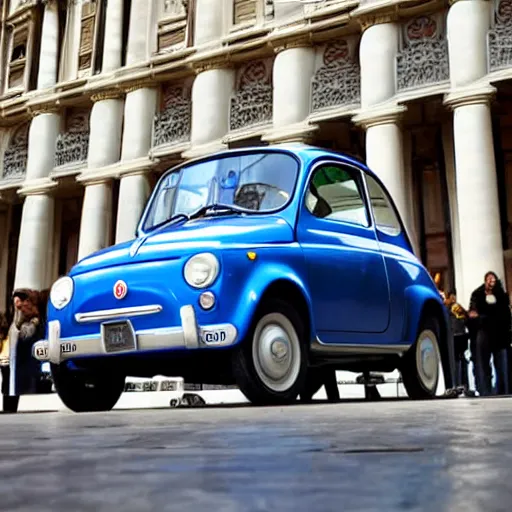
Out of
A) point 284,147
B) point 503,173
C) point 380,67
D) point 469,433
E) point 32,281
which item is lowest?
point 469,433

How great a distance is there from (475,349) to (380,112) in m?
7.86

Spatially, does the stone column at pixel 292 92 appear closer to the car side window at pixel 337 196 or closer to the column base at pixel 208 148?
the column base at pixel 208 148

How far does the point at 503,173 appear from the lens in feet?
56.0

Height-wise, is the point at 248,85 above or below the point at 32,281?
above

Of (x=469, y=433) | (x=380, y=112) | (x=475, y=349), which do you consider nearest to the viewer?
(x=469, y=433)

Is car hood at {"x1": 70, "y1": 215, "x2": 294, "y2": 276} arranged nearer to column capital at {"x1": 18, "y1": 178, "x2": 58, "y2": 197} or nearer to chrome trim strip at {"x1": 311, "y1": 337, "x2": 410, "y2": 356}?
chrome trim strip at {"x1": 311, "y1": 337, "x2": 410, "y2": 356}

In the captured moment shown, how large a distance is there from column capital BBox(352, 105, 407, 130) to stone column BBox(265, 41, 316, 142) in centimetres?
134

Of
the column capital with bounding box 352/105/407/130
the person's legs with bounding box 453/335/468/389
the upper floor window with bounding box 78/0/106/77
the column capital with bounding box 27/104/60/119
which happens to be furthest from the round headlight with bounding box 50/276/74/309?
the column capital with bounding box 27/104/60/119

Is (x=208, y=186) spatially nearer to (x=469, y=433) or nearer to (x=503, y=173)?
(x=469, y=433)

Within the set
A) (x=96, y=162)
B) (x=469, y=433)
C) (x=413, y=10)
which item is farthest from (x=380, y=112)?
(x=469, y=433)

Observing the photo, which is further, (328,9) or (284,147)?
(328,9)

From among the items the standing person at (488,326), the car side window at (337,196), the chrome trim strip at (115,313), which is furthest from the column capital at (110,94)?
the chrome trim strip at (115,313)

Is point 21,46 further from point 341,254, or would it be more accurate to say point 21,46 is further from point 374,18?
point 341,254

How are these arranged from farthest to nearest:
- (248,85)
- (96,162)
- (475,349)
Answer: (96,162) < (248,85) < (475,349)
